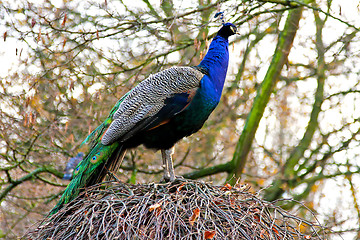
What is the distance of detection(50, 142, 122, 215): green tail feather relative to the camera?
152 inches

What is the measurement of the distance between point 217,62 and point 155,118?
0.97 m

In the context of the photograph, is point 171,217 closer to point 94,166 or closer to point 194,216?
point 194,216

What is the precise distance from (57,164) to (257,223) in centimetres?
484

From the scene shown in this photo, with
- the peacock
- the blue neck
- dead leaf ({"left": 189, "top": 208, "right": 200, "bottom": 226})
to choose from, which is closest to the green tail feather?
the peacock

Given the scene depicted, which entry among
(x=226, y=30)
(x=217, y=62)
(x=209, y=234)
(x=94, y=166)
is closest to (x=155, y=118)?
(x=94, y=166)

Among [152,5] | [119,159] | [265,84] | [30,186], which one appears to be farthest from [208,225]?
[30,186]

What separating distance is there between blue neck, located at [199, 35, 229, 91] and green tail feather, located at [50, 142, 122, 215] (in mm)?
1172

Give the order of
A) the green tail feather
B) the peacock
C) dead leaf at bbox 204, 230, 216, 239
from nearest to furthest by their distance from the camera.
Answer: dead leaf at bbox 204, 230, 216, 239 < the green tail feather < the peacock

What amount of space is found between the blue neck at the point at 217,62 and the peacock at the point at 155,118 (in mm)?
10

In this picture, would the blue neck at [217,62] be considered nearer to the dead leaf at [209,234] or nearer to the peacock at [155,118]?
the peacock at [155,118]

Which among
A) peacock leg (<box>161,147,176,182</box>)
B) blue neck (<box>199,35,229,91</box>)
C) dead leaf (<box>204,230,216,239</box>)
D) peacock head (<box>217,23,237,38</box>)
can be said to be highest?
peacock head (<box>217,23,237,38</box>)

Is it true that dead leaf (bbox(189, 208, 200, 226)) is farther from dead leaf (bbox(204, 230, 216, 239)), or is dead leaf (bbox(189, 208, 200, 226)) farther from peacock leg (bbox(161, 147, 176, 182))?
peacock leg (bbox(161, 147, 176, 182))

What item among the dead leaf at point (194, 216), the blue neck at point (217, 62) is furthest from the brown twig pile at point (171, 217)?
the blue neck at point (217, 62)

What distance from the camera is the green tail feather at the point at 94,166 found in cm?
385
